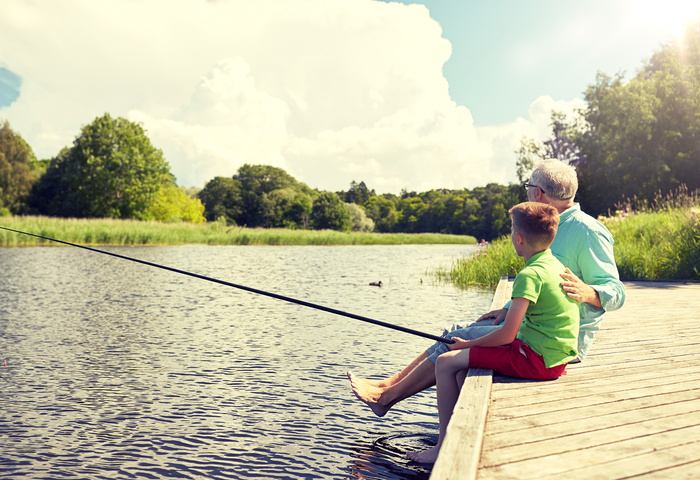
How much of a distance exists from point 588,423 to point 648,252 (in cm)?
1006

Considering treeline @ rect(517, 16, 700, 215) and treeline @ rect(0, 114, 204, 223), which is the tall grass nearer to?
treeline @ rect(517, 16, 700, 215)

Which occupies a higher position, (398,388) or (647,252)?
(647,252)

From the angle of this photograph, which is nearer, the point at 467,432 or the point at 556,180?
the point at 467,432

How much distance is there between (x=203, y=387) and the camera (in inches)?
207

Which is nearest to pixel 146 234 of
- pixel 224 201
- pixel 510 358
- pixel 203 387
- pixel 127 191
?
pixel 127 191

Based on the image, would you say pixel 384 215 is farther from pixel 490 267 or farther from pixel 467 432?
pixel 467 432

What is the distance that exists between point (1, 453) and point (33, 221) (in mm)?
31145

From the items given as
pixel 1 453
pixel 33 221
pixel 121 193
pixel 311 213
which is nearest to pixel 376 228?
pixel 311 213

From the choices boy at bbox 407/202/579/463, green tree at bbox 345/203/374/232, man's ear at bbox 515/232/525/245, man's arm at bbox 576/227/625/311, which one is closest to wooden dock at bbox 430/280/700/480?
boy at bbox 407/202/579/463

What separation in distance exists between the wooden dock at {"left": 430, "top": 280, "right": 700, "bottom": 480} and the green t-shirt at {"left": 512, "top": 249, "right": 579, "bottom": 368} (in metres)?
0.24

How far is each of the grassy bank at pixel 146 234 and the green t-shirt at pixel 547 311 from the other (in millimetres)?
27544

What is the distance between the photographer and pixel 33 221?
31047mm

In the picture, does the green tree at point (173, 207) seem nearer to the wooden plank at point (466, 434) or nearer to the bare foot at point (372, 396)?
the bare foot at point (372, 396)

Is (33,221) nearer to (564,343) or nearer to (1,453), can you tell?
(1,453)
